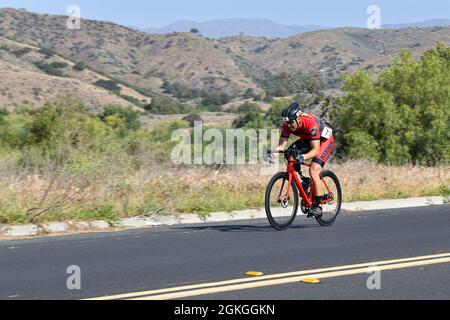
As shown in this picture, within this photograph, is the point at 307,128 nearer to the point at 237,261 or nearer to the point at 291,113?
the point at 291,113

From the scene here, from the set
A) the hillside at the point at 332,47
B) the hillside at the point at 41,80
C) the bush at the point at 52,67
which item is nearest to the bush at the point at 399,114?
the hillside at the point at 41,80

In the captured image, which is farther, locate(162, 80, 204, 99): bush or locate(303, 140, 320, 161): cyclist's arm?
locate(162, 80, 204, 99): bush

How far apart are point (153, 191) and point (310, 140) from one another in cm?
328

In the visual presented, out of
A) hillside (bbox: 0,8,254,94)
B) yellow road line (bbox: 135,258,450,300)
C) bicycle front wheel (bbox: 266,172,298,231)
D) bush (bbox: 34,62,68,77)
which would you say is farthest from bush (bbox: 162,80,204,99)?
yellow road line (bbox: 135,258,450,300)

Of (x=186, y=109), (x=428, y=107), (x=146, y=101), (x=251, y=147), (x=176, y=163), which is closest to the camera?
(x=176, y=163)

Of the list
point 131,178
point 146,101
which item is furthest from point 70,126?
point 146,101

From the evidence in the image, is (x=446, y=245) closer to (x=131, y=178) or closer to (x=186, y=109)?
(x=131, y=178)

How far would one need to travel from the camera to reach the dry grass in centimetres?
1152

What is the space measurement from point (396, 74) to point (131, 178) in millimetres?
18158

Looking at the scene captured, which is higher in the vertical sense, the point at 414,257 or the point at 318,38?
the point at 318,38

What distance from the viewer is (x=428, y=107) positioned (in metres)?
27.8

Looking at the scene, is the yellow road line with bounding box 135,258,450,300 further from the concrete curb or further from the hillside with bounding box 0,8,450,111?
the hillside with bounding box 0,8,450,111

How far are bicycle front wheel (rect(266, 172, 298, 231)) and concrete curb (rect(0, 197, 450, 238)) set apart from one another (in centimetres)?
173

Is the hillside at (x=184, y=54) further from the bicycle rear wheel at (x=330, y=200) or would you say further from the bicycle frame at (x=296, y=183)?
the bicycle frame at (x=296, y=183)
